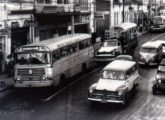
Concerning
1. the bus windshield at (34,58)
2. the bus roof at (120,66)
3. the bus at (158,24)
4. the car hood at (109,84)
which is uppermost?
the bus at (158,24)

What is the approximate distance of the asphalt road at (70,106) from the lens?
17125 mm

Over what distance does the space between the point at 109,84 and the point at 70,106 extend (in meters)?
2.45

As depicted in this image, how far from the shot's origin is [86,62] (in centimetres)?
2795

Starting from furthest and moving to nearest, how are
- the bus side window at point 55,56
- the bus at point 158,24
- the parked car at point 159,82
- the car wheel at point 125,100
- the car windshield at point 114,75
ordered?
the bus at point 158,24
the bus side window at point 55,56
the parked car at point 159,82
the car windshield at point 114,75
the car wheel at point 125,100

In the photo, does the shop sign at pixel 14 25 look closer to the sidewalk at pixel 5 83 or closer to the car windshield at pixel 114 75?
the sidewalk at pixel 5 83

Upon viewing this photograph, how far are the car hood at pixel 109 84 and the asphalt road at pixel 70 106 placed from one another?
112 cm

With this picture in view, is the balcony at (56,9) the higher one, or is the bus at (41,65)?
the balcony at (56,9)

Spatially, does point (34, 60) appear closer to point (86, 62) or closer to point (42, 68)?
point (42, 68)

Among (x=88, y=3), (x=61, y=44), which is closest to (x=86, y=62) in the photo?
(x=61, y=44)

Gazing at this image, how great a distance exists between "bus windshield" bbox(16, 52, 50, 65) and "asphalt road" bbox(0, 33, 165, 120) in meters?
2.11

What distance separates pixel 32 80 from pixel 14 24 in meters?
9.48

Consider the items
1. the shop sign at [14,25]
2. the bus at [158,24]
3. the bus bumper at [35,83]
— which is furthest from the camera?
the bus at [158,24]

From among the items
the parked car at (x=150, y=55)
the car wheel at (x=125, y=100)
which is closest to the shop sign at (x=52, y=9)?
the parked car at (x=150, y=55)

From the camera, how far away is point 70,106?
1883 cm
